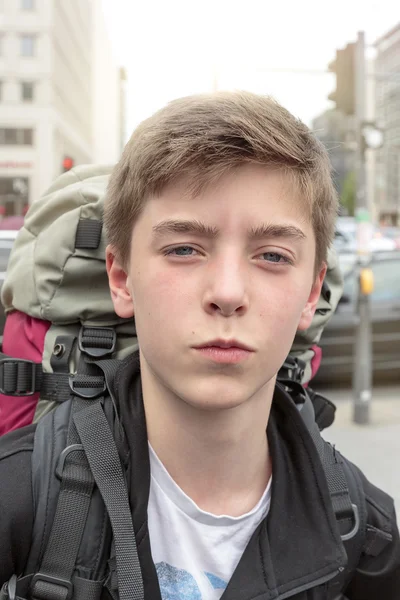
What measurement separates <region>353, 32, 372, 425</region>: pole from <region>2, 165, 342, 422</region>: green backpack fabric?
495cm

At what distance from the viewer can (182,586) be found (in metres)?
1.43

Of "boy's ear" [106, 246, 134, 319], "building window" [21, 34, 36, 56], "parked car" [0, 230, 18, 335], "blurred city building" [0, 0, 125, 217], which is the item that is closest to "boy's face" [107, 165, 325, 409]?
"boy's ear" [106, 246, 134, 319]

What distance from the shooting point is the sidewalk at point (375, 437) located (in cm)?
541

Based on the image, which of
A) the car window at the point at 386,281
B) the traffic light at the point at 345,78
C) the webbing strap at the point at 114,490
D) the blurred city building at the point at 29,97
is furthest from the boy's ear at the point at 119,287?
the blurred city building at the point at 29,97

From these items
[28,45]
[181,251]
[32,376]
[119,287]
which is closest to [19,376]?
[32,376]

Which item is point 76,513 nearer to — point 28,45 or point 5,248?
point 5,248

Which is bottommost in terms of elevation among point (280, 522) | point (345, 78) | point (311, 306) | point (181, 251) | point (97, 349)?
point (280, 522)

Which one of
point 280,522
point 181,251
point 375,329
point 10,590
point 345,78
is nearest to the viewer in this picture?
point 10,590

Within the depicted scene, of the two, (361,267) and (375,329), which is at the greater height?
(361,267)

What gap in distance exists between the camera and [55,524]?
1302 mm

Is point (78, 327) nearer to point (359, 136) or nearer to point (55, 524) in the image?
point (55, 524)

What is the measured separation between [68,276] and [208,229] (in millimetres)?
562

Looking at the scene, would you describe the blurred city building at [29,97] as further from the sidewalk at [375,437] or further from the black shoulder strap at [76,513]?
the black shoulder strap at [76,513]

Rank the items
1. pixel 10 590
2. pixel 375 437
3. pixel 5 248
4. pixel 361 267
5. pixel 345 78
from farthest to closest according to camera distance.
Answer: pixel 345 78
pixel 361 267
pixel 375 437
pixel 5 248
pixel 10 590
